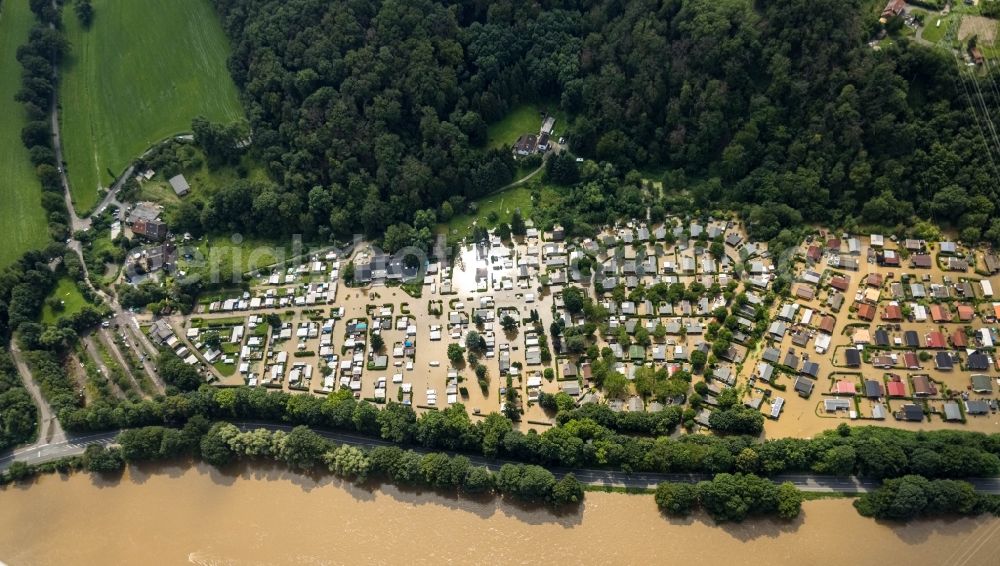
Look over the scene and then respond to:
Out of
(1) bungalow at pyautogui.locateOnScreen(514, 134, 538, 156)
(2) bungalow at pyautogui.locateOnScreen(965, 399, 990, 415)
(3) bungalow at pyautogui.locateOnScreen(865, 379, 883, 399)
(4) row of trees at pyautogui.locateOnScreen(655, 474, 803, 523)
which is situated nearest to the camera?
(4) row of trees at pyautogui.locateOnScreen(655, 474, 803, 523)

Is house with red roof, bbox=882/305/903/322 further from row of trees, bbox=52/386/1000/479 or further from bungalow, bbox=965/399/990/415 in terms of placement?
row of trees, bbox=52/386/1000/479

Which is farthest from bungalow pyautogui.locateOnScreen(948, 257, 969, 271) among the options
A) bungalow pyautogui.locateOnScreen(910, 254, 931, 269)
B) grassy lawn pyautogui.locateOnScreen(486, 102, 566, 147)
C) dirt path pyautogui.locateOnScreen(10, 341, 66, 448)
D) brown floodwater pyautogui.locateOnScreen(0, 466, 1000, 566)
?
dirt path pyautogui.locateOnScreen(10, 341, 66, 448)

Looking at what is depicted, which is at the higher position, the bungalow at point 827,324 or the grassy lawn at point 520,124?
the grassy lawn at point 520,124

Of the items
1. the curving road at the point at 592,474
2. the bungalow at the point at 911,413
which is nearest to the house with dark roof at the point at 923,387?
the bungalow at the point at 911,413

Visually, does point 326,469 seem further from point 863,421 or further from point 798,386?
point 863,421

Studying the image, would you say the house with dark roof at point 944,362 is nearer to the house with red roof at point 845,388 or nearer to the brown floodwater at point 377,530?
the house with red roof at point 845,388

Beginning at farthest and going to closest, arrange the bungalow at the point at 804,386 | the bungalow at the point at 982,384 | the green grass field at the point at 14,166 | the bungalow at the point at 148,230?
the green grass field at the point at 14,166 < the bungalow at the point at 148,230 < the bungalow at the point at 804,386 < the bungalow at the point at 982,384
